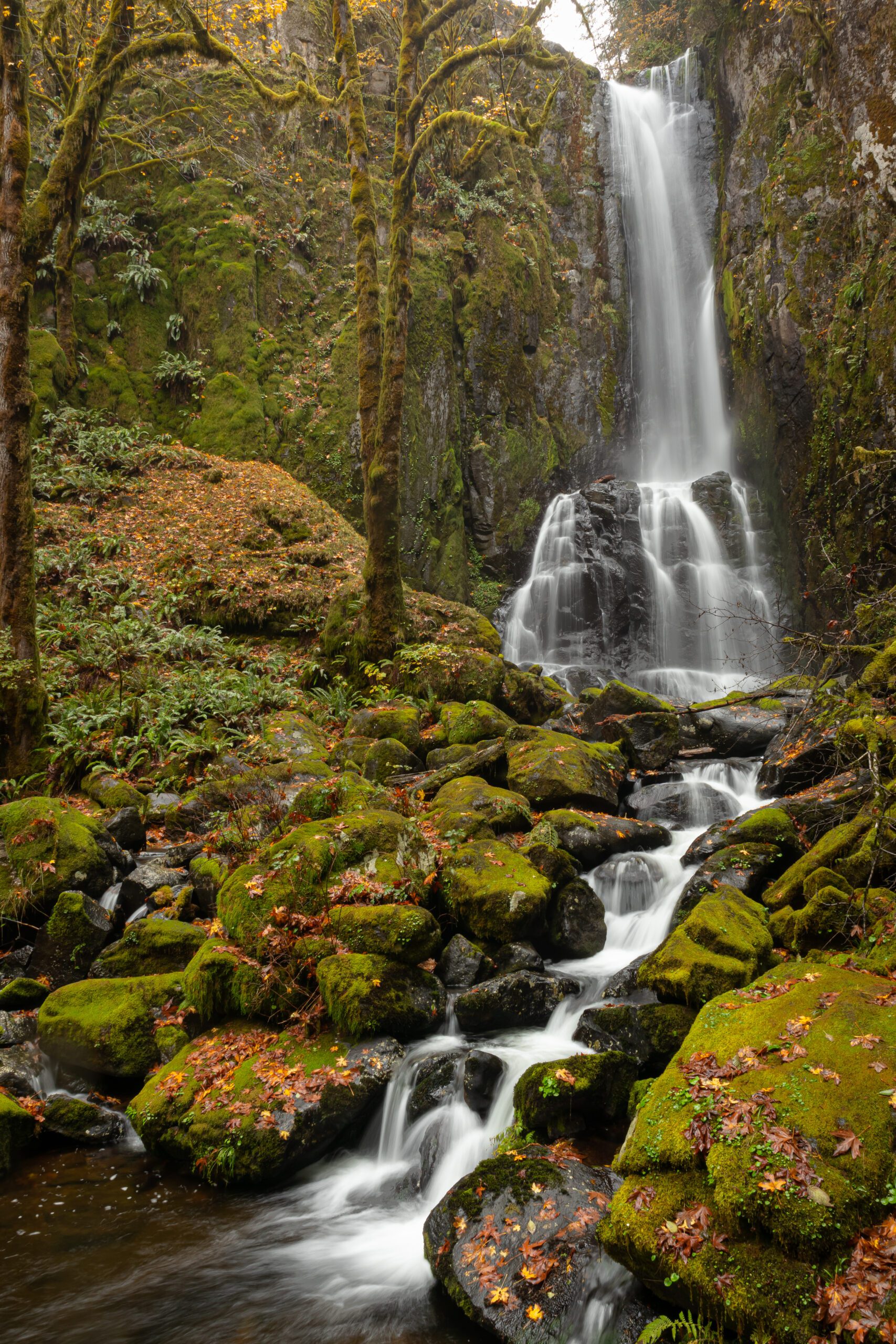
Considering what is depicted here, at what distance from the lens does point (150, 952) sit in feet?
19.7

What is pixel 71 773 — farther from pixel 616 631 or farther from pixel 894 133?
pixel 894 133

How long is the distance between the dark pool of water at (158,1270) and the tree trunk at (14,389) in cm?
481

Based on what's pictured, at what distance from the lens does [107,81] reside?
9.20 m

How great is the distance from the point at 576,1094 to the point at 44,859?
4837mm

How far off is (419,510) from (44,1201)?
15.5 m

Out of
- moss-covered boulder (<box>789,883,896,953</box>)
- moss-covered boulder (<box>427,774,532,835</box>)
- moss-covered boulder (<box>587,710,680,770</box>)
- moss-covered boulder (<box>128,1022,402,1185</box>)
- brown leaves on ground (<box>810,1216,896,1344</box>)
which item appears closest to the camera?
brown leaves on ground (<box>810,1216,896,1344</box>)

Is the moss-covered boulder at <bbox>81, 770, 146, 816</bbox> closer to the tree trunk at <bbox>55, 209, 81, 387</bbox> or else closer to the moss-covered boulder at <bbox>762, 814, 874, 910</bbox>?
the moss-covered boulder at <bbox>762, 814, 874, 910</bbox>

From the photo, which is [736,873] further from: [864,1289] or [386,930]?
[864,1289]

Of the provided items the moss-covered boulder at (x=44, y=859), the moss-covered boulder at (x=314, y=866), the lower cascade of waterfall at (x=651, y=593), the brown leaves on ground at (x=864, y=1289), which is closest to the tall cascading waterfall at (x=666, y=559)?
the lower cascade of waterfall at (x=651, y=593)

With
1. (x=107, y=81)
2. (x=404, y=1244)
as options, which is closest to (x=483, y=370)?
(x=107, y=81)

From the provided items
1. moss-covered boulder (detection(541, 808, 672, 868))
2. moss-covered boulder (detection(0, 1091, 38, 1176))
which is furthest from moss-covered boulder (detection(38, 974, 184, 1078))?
moss-covered boulder (detection(541, 808, 672, 868))

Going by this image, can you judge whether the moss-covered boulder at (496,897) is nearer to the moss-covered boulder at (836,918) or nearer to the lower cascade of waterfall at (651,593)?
the moss-covered boulder at (836,918)

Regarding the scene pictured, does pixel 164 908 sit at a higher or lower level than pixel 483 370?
lower

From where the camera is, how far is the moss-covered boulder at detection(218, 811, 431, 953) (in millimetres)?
5695
